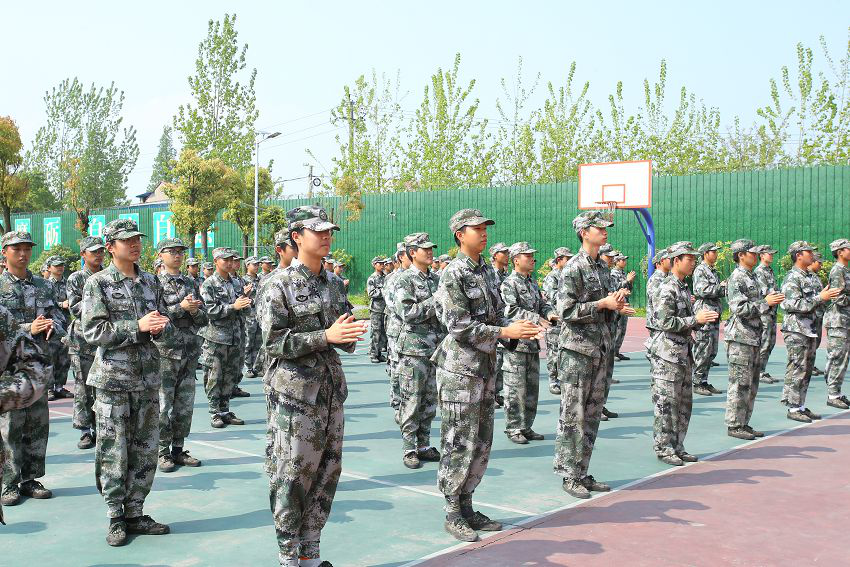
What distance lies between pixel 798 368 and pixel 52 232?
142 feet

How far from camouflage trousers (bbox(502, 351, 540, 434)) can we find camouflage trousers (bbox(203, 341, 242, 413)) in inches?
121

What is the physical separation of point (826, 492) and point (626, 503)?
1698mm

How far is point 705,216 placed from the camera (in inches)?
984

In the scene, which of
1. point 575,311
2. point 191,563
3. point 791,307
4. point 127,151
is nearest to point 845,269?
point 791,307

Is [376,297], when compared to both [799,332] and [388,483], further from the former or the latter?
[388,483]

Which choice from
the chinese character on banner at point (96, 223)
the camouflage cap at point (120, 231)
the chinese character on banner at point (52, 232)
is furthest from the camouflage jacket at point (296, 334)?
the chinese character on banner at point (52, 232)

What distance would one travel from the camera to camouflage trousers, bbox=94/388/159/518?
17.3 ft

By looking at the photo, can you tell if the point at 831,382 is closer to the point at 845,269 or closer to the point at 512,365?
the point at 845,269

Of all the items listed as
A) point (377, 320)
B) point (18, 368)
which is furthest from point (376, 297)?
point (18, 368)

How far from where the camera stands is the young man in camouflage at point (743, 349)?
8320 millimetres

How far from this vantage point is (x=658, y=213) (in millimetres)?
25766

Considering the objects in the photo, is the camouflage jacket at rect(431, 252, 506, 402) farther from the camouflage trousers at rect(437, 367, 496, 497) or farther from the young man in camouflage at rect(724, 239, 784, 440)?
the young man in camouflage at rect(724, 239, 784, 440)

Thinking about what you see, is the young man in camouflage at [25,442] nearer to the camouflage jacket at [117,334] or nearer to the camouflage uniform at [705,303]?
the camouflage jacket at [117,334]

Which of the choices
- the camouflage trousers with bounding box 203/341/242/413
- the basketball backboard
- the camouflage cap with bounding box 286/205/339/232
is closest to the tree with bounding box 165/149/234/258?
the basketball backboard
